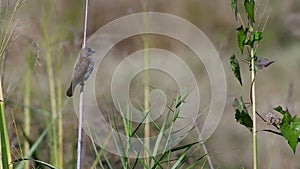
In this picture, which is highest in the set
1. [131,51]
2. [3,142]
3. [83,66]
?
[131,51]

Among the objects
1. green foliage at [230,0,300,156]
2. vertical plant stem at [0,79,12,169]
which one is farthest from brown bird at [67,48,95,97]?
green foliage at [230,0,300,156]

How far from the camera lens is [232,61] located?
93cm

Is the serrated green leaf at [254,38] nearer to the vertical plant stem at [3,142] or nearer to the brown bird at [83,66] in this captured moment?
the brown bird at [83,66]

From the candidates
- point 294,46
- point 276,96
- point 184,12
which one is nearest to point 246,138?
point 276,96

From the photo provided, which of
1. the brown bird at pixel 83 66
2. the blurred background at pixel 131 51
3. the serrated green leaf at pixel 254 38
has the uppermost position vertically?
the blurred background at pixel 131 51

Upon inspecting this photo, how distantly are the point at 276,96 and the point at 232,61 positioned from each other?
348cm

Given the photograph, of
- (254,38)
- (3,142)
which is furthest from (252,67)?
(3,142)

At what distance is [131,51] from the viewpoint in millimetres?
3098

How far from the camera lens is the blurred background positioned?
160 cm

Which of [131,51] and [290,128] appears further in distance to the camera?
[131,51]

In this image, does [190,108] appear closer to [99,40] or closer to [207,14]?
[99,40]

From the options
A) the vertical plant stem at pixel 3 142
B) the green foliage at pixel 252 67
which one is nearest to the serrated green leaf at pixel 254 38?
the green foliage at pixel 252 67

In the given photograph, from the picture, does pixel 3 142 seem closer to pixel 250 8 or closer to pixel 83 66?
pixel 83 66

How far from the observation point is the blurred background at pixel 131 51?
1599 millimetres
